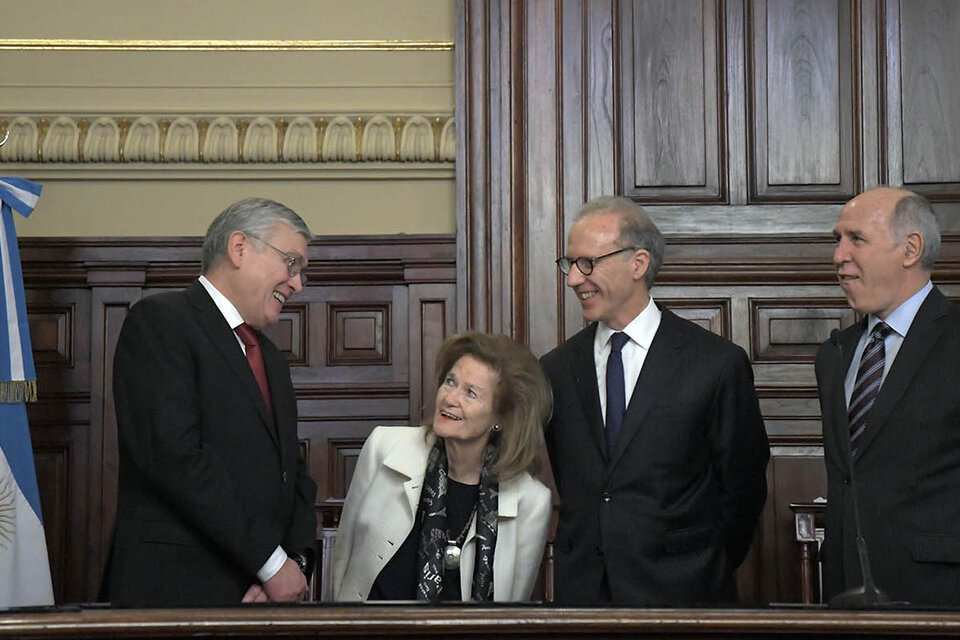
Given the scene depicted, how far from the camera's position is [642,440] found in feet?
11.6

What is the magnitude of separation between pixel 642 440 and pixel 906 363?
27.0 inches

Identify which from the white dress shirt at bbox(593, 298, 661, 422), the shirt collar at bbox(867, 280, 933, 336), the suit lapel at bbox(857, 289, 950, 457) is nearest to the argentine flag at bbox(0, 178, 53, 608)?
the white dress shirt at bbox(593, 298, 661, 422)

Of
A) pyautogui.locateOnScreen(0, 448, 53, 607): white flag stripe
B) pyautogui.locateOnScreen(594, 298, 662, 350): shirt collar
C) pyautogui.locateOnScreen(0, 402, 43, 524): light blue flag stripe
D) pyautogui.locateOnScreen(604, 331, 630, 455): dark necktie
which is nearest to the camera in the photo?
pyautogui.locateOnScreen(604, 331, 630, 455): dark necktie

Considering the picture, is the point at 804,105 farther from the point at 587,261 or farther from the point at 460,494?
the point at 460,494

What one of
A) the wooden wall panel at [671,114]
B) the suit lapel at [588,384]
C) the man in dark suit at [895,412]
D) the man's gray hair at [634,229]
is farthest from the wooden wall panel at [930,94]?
the suit lapel at [588,384]

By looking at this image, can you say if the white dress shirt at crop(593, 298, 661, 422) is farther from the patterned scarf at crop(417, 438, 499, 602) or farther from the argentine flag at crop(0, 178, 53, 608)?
the argentine flag at crop(0, 178, 53, 608)

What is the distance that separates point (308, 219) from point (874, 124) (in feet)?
6.96

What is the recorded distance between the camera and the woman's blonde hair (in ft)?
11.7

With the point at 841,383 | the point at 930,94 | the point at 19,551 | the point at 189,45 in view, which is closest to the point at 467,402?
the point at 841,383

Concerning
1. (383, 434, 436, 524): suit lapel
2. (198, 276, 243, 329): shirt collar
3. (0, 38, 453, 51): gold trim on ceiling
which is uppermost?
(0, 38, 453, 51): gold trim on ceiling

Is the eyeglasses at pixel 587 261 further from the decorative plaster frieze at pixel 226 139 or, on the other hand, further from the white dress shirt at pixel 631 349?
the decorative plaster frieze at pixel 226 139

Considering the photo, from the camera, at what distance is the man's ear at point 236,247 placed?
350 centimetres

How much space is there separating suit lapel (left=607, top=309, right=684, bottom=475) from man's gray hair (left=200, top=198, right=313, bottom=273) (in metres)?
1.00

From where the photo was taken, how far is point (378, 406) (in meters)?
4.96
